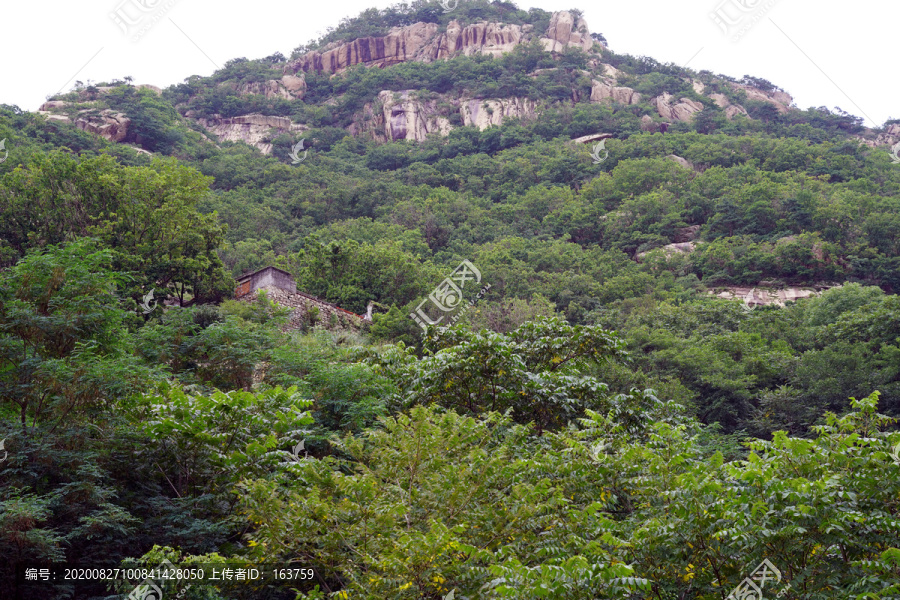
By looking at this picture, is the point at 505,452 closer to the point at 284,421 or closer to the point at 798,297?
the point at 284,421

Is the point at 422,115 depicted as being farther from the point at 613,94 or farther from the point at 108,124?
the point at 108,124

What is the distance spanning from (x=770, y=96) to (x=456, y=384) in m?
90.2

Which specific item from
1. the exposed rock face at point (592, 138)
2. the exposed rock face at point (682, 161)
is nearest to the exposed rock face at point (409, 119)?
the exposed rock face at point (592, 138)

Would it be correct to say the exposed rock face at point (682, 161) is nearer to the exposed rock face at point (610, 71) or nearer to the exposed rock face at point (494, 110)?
the exposed rock face at point (494, 110)

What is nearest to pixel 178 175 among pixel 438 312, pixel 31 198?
pixel 31 198

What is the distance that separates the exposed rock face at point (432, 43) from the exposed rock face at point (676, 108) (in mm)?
19035

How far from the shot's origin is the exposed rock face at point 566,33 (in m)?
86.7

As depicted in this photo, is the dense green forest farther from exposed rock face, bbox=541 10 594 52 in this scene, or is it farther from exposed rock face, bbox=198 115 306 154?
exposed rock face, bbox=541 10 594 52

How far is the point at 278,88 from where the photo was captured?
81812mm

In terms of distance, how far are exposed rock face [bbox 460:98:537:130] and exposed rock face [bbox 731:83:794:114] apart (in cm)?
2784

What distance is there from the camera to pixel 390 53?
3570 inches

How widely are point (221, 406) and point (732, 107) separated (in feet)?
260

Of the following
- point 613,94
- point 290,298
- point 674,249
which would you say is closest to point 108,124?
point 674,249

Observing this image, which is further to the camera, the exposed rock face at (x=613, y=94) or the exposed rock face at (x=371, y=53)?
the exposed rock face at (x=371, y=53)
